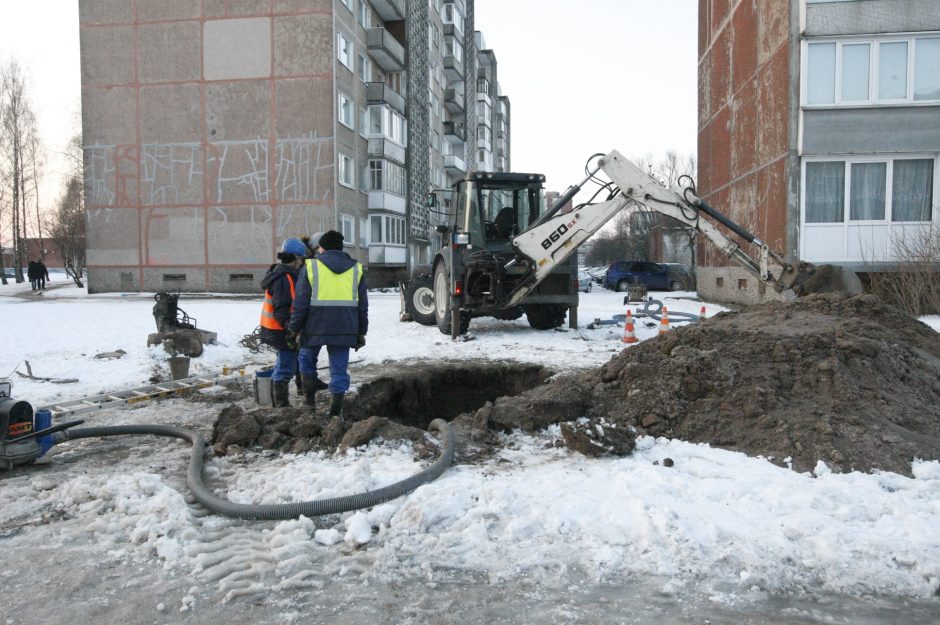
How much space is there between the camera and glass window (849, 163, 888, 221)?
16.3m

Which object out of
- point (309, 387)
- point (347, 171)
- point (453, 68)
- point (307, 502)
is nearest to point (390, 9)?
point (347, 171)

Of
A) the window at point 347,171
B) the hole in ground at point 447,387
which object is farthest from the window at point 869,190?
the window at point 347,171

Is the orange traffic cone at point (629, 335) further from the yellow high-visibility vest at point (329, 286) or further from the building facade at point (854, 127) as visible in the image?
the yellow high-visibility vest at point (329, 286)

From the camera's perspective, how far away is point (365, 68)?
3306 cm

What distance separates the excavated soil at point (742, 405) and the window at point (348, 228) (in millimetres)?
22782

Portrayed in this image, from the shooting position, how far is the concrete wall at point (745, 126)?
660 inches

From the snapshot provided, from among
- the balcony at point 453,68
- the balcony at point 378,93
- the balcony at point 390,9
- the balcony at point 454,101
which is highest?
the balcony at point 453,68

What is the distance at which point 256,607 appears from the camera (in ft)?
10.4

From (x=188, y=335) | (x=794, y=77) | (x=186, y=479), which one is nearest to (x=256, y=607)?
(x=186, y=479)

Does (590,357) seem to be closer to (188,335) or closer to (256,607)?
(188,335)

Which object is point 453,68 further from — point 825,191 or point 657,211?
point 657,211

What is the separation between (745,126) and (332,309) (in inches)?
659

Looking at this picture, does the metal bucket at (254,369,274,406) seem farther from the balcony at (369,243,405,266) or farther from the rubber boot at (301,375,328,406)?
the balcony at (369,243,405,266)

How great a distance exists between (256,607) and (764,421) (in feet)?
13.1
